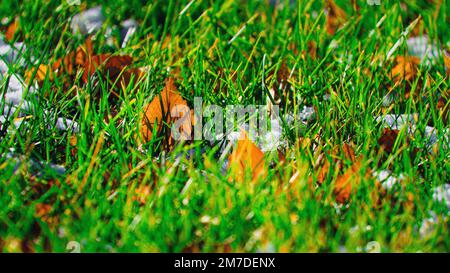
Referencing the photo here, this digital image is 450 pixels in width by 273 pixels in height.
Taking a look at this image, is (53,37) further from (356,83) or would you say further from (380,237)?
(380,237)

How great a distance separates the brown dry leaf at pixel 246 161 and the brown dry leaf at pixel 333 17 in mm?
1028

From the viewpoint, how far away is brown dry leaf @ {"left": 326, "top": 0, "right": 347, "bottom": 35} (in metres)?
2.50

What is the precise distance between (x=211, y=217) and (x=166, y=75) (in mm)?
728

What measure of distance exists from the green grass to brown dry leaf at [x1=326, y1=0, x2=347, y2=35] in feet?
0.54

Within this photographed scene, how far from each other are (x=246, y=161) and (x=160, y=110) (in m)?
0.33

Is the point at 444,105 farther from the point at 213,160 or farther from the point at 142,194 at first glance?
the point at 142,194

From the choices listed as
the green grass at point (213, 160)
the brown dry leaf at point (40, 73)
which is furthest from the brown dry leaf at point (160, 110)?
the brown dry leaf at point (40, 73)

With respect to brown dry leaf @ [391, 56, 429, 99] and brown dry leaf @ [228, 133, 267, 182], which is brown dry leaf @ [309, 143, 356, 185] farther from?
brown dry leaf @ [391, 56, 429, 99]

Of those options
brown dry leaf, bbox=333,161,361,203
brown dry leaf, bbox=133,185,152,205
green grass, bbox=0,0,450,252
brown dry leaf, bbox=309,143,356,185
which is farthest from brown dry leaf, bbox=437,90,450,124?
brown dry leaf, bbox=133,185,152,205

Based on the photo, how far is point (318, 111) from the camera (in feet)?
5.89

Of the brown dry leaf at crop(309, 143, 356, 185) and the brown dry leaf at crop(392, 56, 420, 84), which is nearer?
the brown dry leaf at crop(309, 143, 356, 185)

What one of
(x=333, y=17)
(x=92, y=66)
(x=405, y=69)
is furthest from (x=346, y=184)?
(x=333, y=17)

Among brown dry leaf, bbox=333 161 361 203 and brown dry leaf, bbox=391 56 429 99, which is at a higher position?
brown dry leaf, bbox=391 56 429 99

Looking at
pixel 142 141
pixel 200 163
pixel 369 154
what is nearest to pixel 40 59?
pixel 142 141
